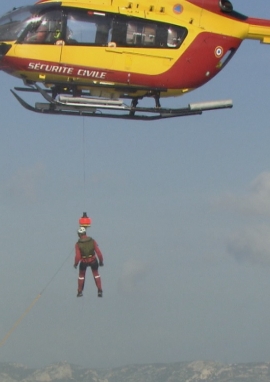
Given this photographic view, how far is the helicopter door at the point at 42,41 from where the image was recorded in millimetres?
32406

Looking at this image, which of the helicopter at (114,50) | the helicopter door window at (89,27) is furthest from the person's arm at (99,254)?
the helicopter door window at (89,27)

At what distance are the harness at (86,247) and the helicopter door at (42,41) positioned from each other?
5966 mm

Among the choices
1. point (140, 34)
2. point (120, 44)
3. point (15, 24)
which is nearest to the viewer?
point (15, 24)

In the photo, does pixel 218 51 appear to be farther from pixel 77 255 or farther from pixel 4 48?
pixel 77 255

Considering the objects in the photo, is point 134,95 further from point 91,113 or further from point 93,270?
point 93,270

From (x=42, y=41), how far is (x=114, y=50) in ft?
7.81

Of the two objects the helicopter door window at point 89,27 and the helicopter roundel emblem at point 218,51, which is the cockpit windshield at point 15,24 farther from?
the helicopter roundel emblem at point 218,51

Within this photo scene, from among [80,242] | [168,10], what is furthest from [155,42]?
[80,242]

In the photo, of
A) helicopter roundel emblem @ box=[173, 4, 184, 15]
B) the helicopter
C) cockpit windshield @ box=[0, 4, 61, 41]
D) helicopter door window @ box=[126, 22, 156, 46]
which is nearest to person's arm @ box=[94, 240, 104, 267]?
the helicopter

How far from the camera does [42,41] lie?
107 feet

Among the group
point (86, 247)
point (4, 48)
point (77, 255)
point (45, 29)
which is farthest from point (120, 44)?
point (77, 255)

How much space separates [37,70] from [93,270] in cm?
701

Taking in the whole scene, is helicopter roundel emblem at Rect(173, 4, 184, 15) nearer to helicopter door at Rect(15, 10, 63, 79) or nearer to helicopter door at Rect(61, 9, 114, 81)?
helicopter door at Rect(61, 9, 114, 81)

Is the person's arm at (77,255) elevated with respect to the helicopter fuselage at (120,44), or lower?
lower
